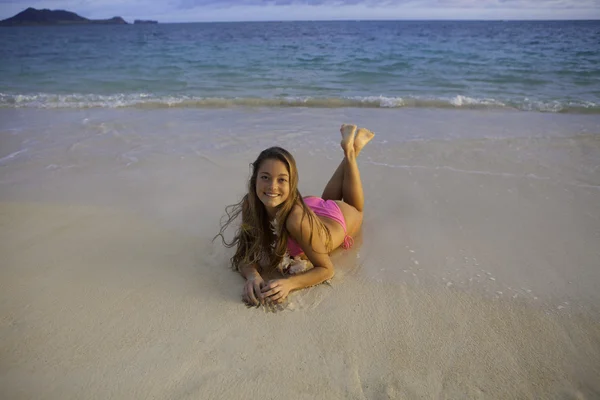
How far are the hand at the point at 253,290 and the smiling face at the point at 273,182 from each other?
0.45m

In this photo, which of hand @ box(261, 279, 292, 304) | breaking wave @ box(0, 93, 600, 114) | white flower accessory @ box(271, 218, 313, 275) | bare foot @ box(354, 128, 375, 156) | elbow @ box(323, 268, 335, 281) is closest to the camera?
hand @ box(261, 279, 292, 304)

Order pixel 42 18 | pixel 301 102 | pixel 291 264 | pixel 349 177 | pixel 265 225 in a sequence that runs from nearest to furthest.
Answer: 1. pixel 265 225
2. pixel 291 264
3. pixel 349 177
4. pixel 301 102
5. pixel 42 18

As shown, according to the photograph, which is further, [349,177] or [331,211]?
[349,177]

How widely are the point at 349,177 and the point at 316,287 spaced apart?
1033mm

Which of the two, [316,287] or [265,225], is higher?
[265,225]

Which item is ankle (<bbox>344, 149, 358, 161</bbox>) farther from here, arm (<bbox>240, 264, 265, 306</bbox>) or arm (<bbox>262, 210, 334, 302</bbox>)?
arm (<bbox>240, 264, 265, 306</bbox>)

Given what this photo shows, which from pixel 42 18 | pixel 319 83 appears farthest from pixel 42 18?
pixel 319 83

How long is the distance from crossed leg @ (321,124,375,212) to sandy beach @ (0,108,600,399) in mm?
250

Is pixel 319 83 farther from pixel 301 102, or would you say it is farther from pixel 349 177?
A: pixel 349 177

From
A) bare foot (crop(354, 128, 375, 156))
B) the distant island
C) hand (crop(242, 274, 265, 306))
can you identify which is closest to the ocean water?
bare foot (crop(354, 128, 375, 156))

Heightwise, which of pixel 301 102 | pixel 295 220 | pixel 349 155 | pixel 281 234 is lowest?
pixel 301 102

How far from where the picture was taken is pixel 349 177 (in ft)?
10.8

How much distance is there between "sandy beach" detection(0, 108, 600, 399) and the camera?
1.94 meters

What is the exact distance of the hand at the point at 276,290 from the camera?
2.42 m
